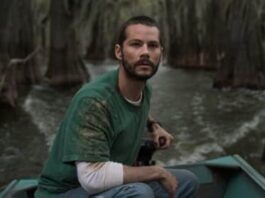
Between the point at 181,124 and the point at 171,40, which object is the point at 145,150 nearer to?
the point at 181,124

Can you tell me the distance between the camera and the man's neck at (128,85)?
344 cm

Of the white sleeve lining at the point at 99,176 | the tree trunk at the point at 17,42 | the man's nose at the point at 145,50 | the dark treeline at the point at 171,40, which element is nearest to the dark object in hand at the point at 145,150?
the white sleeve lining at the point at 99,176

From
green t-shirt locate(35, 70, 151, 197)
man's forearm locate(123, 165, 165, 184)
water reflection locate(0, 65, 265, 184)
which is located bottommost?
water reflection locate(0, 65, 265, 184)

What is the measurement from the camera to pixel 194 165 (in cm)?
533

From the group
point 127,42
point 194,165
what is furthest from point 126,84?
point 194,165

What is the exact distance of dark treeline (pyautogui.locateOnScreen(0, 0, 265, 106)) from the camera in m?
20.0

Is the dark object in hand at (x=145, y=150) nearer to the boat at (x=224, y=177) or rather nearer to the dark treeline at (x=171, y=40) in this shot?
the boat at (x=224, y=177)

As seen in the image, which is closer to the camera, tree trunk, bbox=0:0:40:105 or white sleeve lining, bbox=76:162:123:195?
white sleeve lining, bbox=76:162:123:195

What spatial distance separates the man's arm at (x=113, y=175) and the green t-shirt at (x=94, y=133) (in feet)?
0.15

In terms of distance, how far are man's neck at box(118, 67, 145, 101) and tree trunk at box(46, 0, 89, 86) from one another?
17984mm

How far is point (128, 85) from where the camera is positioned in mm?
3445

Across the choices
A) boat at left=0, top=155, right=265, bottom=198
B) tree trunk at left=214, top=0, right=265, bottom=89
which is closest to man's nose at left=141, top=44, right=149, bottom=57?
boat at left=0, top=155, right=265, bottom=198

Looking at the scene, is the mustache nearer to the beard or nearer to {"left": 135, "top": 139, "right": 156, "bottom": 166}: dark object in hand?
the beard

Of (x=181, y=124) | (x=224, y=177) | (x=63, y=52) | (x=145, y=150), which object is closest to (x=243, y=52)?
(x=63, y=52)
